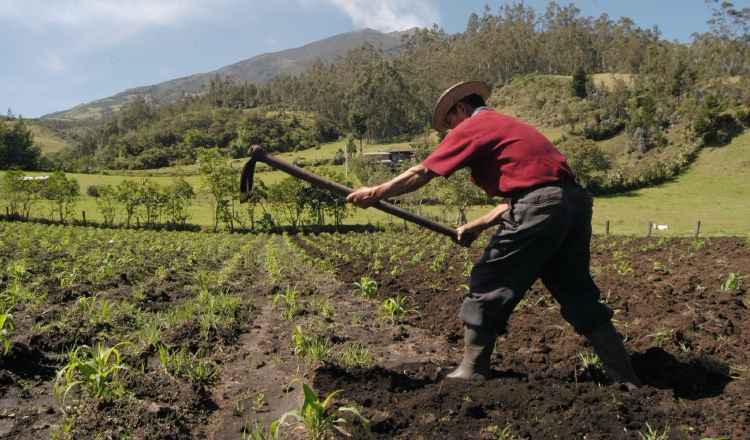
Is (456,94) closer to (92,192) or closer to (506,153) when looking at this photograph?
(506,153)

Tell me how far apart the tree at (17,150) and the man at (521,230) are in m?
71.1

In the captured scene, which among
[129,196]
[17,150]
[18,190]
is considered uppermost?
[17,150]

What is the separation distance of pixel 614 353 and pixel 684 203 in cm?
4056

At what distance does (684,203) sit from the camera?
37.7 meters

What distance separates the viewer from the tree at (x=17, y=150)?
61241mm

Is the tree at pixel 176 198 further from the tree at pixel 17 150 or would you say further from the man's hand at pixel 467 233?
the man's hand at pixel 467 233

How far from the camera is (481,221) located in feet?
13.6

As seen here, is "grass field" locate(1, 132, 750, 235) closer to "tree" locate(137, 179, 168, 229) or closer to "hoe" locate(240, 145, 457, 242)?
"tree" locate(137, 179, 168, 229)

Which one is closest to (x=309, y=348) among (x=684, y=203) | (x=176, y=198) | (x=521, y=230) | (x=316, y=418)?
(x=316, y=418)

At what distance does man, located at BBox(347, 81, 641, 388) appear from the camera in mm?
3391

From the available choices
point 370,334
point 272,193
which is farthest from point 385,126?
point 370,334

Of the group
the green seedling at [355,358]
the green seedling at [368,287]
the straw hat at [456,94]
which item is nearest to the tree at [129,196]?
the green seedling at [368,287]

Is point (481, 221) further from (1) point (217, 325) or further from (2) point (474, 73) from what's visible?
(2) point (474, 73)

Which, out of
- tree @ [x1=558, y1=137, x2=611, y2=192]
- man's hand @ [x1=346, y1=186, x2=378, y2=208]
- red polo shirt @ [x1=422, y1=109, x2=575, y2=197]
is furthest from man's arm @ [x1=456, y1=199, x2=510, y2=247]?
tree @ [x1=558, y1=137, x2=611, y2=192]
